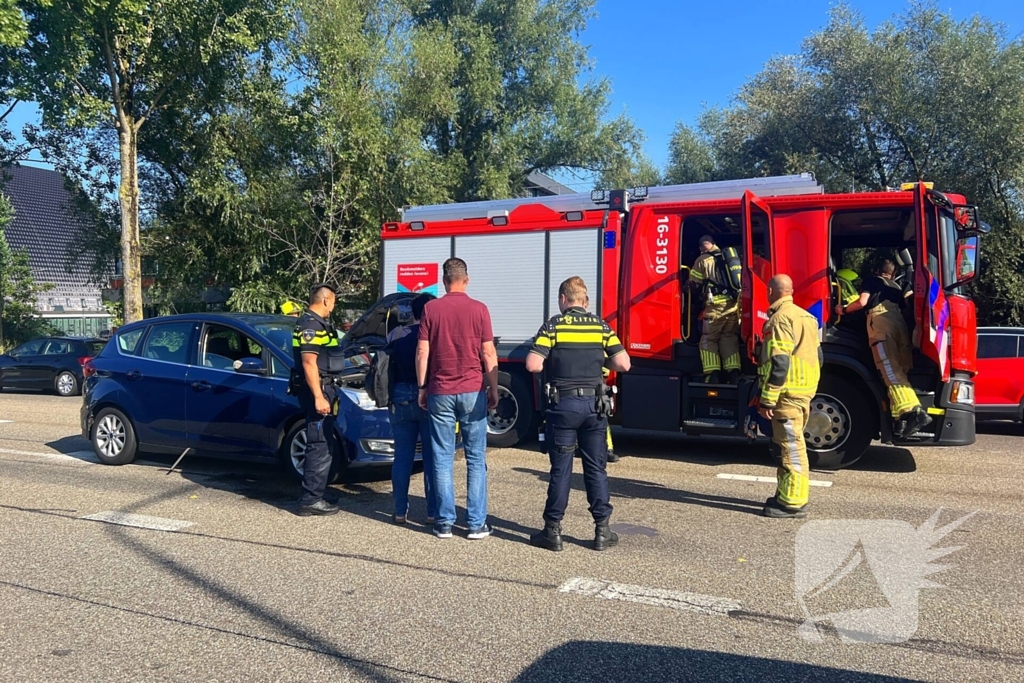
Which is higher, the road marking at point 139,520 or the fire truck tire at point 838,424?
the fire truck tire at point 838,424

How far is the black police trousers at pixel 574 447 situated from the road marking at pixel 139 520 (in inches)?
111

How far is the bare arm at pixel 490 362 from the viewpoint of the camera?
Result: 5641mm

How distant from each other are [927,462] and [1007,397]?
3.07 m

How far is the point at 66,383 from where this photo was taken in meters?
17.9

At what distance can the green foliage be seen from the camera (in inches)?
693

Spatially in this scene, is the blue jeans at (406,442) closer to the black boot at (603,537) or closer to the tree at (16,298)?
the black boot at (603,537)

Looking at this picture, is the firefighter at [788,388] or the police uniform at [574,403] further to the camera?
the firefighter at [788,388]

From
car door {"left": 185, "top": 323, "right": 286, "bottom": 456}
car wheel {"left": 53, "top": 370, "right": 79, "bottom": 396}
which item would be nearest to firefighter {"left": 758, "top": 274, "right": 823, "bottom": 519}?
car door {"left": 185, "top": 323, "right": 286, "bottom": 456}

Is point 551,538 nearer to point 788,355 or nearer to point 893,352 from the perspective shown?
point 788,355

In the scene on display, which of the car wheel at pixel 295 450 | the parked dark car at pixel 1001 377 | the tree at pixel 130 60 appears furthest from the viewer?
the tree at pixel 130 60

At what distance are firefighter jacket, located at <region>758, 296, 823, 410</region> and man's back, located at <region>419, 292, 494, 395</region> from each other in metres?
2.19

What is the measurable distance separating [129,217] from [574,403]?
56.1ft

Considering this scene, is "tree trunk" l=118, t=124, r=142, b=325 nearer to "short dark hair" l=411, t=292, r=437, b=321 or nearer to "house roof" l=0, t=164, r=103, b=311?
"short dark hair" l=411, t=292, r=437, b=321

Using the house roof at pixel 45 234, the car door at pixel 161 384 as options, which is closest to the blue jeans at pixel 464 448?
the car door at pixel 161 384
